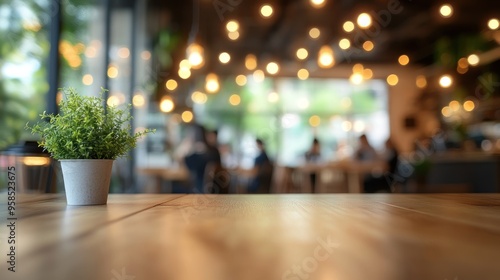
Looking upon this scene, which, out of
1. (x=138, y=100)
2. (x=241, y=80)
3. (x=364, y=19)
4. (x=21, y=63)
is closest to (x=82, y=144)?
(x=21, y=63)

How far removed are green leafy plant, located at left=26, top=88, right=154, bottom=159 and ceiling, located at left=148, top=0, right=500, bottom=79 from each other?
4.43m

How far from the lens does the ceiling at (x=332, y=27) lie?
638cm

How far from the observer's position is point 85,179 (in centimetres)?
115

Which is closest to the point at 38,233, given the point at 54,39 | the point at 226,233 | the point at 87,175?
the point at 226,233

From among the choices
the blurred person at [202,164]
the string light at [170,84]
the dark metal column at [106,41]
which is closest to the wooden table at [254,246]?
the dark metal column at [106,41]

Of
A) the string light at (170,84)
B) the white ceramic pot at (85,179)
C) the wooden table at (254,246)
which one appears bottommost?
the wooden table at (254,246)

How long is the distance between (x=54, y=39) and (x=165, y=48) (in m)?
3.56

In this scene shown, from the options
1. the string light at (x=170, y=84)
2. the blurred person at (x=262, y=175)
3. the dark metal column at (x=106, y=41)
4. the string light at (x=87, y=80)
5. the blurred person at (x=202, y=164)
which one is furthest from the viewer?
the string light at (x=170, y=84)

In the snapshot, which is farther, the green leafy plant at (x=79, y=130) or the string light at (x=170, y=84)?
the string light at (x=170, y=84)

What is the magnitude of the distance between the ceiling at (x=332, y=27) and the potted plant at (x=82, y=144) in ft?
14.6

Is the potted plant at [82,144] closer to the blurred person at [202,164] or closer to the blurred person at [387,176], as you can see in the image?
the blurred person at [202,164]

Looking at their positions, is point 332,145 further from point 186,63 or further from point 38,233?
point 38,233

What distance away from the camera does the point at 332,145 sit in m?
12.1

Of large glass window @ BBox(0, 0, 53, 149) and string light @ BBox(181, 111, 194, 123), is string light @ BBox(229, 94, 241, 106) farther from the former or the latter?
large glass window @ BBox(0, 0, 53, 149)
